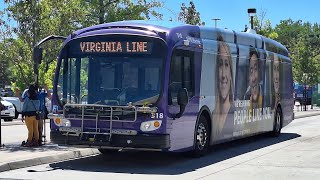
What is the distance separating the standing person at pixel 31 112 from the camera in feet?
45.8

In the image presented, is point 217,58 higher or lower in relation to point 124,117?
higher

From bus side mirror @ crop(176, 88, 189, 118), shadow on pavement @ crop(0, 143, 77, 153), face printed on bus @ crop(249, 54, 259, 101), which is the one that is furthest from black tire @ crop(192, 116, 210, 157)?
face printed on bus @ crop(249, 54, 259, 101)

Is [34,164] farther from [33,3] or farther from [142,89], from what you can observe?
[33,3]

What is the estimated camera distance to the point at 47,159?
39.1 feet

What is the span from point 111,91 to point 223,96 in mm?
3728

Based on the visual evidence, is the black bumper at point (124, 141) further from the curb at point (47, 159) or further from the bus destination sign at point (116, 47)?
the bus destination sign at point (116, 47)

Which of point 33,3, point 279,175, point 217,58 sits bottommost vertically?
point 279,175

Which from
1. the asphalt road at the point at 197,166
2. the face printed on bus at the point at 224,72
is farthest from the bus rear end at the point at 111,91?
the face printed on bus at the point at 224,72

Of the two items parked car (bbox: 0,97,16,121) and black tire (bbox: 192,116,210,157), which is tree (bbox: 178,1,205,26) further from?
black tire (bbox: 192,116,210,157)

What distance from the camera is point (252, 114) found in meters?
16.2

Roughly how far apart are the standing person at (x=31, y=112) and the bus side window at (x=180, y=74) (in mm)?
4298

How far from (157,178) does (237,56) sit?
236 inches

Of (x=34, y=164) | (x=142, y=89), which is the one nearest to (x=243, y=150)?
(x=142, y=89)

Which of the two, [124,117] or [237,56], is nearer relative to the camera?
[124,117]
